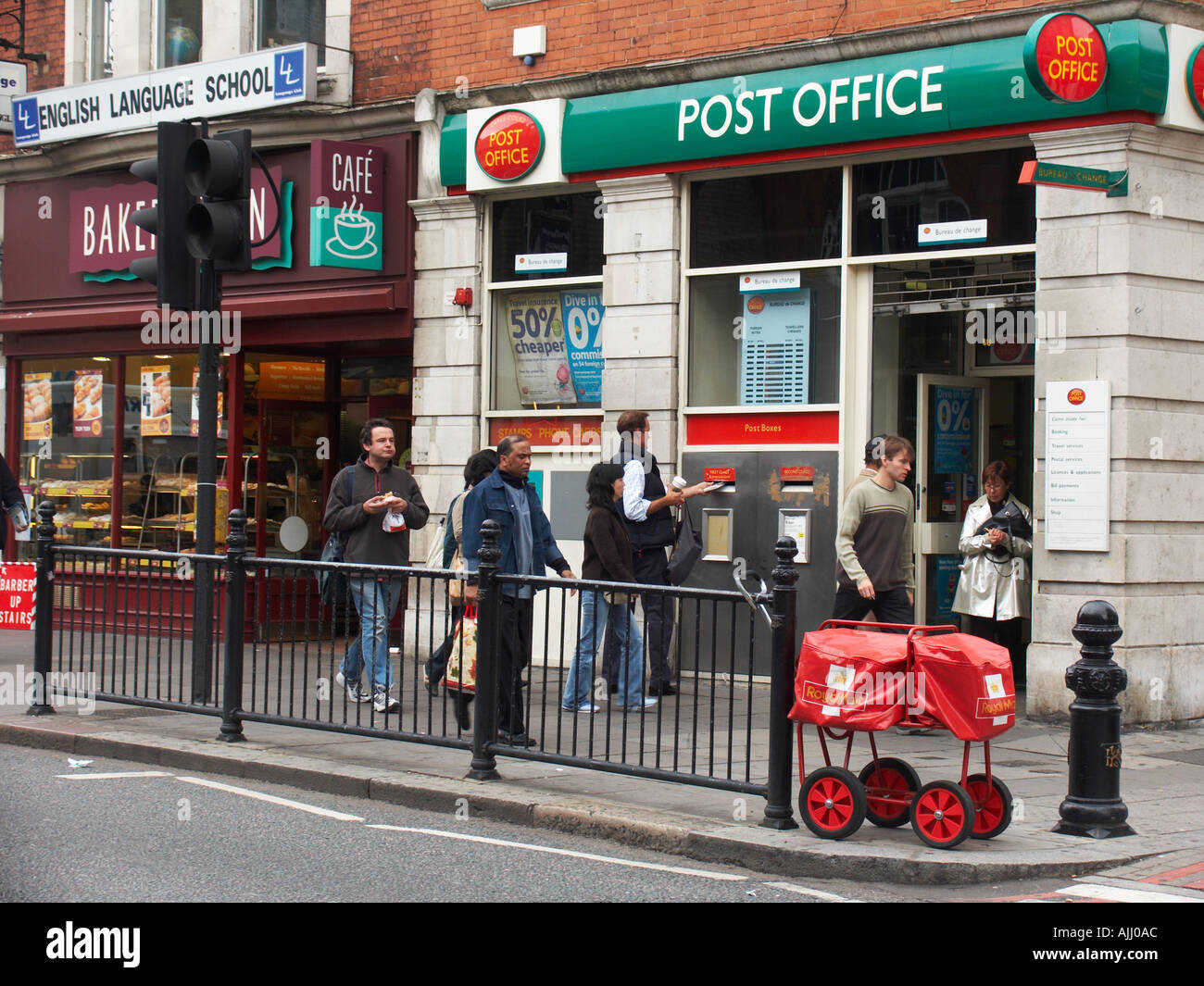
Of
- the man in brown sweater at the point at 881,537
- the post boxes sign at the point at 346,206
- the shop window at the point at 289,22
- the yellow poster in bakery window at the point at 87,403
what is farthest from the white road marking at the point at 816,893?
the yellow poster in bakery window at the point at 87,403

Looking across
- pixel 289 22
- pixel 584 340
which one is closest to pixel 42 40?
pixel 289 22

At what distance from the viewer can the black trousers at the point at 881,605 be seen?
10.2 meters

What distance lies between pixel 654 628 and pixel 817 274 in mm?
3222

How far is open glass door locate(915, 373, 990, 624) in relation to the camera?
1197cm

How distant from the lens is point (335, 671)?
8969mm

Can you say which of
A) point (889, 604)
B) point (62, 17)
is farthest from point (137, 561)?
point (62, 17)

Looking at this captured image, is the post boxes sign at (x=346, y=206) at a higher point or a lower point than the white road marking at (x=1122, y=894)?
higher

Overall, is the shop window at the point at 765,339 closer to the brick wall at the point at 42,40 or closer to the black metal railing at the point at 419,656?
the black metal railing at the point at 419,656

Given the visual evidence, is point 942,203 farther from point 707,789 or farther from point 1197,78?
→ point 707,789

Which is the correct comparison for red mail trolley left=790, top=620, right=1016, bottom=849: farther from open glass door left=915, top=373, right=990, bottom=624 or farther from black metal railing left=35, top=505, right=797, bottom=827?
open glass door left=915, top=373, right=990, bottom=624

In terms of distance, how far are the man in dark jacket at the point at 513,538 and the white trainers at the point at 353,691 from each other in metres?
0.82

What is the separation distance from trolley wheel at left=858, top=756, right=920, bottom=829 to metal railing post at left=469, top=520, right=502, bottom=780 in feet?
6.48

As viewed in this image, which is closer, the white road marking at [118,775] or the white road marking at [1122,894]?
the white road marking at [1122,894]

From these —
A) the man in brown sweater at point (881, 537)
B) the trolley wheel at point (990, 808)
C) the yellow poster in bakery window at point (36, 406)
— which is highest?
the yellow poster in bakery window at point (36, 406)
